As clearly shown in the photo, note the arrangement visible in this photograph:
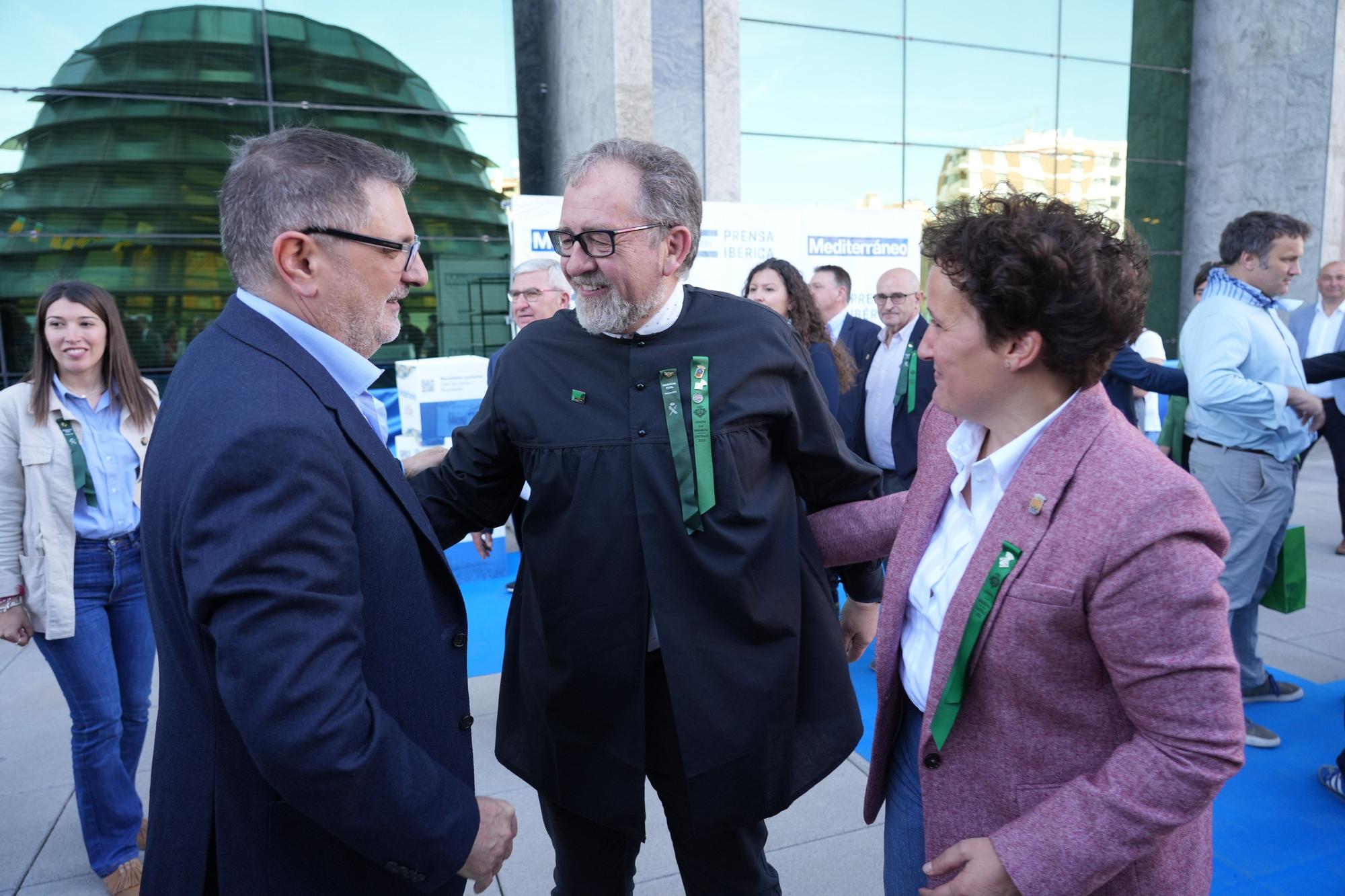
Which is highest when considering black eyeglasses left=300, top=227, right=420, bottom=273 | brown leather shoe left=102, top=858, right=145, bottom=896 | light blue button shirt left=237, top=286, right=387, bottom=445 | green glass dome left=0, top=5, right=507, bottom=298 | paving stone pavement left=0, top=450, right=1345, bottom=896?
green glass dome left=0, top=5, right=507, bottom=298

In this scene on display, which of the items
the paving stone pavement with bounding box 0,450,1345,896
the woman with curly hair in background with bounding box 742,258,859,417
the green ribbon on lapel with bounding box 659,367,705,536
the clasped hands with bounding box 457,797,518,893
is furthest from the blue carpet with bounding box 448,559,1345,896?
the woman with curly hair in background with bounding box 742,258,859,417

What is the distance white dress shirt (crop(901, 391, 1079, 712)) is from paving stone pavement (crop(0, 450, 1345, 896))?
1649 millimetres

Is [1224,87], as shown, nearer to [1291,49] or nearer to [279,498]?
[1291,49]

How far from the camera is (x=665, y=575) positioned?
1810mm

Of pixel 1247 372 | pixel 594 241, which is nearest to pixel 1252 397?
pixel 1247 372

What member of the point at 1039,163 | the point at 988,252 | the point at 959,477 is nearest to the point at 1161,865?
the point at 959,477

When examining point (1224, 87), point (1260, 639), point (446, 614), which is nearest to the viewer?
point (446, 614)

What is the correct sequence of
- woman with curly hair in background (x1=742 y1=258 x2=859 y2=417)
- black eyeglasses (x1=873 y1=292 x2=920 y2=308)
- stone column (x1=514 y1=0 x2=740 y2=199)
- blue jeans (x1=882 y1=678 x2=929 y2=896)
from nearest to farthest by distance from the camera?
blue jeans (x1=882 y1=678 x2=929 y2=896), woman with curly hair in background (x1=742 y1=258 x2=859 y2=417), black eyeglasses (x1=873 y1=292 x2=920 y2=308), stone column (x1=514 y1=0 x2=740 y2=199)

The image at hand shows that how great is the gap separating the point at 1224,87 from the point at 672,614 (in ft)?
50.9

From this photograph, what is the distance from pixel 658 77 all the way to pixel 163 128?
5937 mm

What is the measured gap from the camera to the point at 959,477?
158 centimetres

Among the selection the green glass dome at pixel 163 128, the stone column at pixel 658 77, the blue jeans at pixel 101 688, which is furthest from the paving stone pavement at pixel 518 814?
the green glass dome at pixel 163 128

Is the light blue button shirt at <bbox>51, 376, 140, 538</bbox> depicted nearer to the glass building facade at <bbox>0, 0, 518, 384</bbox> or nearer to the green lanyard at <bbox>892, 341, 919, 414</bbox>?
the green lanyard at <bbox>892, 341, 919, 414</bbox>

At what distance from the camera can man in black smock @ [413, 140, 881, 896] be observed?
1823 mm
